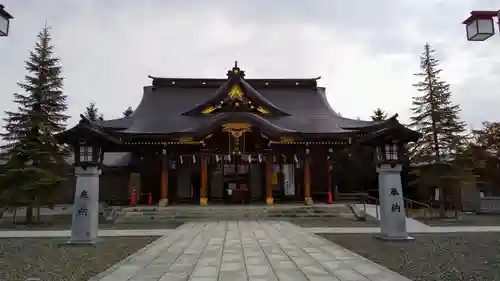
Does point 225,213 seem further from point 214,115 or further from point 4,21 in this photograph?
point 4,21

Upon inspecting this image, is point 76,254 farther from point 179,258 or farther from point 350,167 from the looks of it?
point 350,167

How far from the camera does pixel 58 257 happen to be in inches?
332

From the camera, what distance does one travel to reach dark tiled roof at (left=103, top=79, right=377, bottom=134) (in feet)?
71.3

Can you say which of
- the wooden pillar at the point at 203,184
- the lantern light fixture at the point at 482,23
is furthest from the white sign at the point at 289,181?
the lantern light fixture at the point at 482,23

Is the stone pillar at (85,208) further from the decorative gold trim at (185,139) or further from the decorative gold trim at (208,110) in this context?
the decorative gold trim at (208,110)

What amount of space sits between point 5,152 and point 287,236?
15074 millimetres

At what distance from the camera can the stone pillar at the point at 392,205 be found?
10391 mm

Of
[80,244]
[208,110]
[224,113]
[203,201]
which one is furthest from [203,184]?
[80,244]

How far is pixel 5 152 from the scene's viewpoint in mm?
18766

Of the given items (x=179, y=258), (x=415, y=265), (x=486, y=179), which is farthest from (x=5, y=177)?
(x=486, y=179)

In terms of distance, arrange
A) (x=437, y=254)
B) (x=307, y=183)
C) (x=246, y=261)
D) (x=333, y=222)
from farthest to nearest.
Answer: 1. (x=307, y=183)
2. (x=333, y=222)
3. (x=437, y=254)
4. (x=246, y=261)

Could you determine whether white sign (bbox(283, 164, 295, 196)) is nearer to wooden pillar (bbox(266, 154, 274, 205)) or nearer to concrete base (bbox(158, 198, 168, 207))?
wooden pillar (bbox(266, 154, 274, 205))

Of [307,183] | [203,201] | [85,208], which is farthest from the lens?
[307,183]

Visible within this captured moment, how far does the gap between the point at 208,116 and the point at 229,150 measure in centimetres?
300
